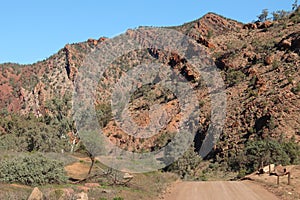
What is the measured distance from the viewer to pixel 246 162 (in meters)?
38.3

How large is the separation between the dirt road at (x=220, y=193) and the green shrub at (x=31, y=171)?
6284 millimetres

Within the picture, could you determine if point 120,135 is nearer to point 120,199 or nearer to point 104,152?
point 104,152

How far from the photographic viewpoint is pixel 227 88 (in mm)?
65812

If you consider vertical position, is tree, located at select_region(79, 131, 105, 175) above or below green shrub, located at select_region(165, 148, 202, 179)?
above

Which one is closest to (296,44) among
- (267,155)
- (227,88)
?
(227,88)

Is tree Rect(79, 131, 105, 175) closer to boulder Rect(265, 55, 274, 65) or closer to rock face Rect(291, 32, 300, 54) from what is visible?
boulder Rect(265, 55, 274, 65)

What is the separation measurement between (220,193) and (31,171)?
Result: 9650 millimetres

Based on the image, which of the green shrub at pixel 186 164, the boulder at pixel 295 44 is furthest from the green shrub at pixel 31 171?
the boulder at pixel 295 44

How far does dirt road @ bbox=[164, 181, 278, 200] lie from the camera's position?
17.8m

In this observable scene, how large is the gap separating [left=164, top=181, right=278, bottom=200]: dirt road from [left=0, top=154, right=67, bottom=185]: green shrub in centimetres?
628

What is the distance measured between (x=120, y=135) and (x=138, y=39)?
57.5m

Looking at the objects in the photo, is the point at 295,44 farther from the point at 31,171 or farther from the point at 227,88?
the point at 31,171

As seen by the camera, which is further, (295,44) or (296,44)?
(295,44)

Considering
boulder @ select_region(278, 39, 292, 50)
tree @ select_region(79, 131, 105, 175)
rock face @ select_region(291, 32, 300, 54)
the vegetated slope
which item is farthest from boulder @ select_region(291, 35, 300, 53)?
tree @ select_region(79, 131, 105, 175)
